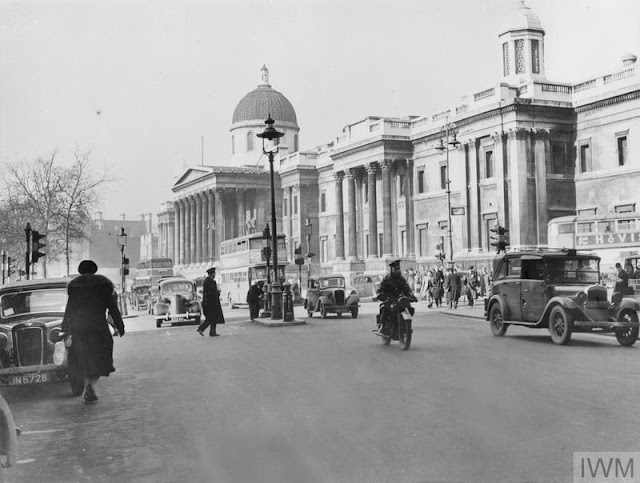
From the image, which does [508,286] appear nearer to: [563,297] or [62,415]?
[563,297]

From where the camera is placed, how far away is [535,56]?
2088 inches

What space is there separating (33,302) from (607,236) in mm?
21947

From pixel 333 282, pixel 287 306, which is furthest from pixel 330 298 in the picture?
pixel 287 306

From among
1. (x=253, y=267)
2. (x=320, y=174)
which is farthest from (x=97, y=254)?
(x=253, y=267)

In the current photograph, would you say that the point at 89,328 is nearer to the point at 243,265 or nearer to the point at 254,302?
the point at 254,302

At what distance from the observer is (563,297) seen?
15.0m

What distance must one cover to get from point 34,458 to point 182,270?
8656 centimetres

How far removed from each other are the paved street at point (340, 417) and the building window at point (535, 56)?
4202 centimetres

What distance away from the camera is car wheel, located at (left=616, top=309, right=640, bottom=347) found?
14.9m

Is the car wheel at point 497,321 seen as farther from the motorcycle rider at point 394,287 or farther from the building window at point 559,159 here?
the building window at point 559,159

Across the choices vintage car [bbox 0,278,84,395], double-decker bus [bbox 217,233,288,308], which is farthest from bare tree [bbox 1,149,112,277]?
vintage car [bbox 0,278,84,395]

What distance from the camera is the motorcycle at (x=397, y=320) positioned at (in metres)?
14.6

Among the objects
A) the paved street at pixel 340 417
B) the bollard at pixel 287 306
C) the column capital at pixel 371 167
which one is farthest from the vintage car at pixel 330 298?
the column capital at pixel 371 167

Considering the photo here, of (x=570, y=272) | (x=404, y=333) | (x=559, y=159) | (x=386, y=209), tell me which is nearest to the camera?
(x=404, y=333)
